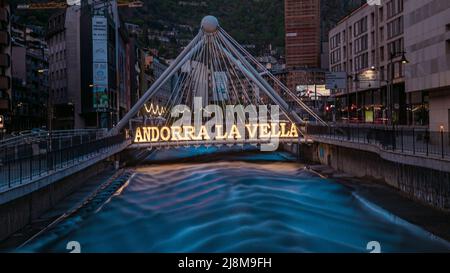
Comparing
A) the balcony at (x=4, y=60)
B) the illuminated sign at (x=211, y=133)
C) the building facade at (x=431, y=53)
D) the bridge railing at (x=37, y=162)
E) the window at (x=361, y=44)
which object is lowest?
the bridge railing at (x=37, y=162)

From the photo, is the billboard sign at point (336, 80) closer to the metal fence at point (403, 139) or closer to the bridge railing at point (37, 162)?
the metal fence at point (403, 139)

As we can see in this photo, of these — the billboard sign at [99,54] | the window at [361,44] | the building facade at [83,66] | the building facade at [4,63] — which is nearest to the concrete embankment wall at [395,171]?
the window at [361,44]

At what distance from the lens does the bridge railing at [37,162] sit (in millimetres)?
24000

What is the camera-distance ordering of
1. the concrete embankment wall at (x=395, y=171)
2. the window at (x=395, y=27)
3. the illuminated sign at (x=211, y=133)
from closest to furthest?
the concrete embankment wall at (x=395, y=171), the illuminated sign at (x=211, y=133), the window at (x=395, y=27)

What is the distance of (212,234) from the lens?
26859 millimetres

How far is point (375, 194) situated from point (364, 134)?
30.6ft

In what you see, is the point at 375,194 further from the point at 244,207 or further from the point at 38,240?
the point at 38,240

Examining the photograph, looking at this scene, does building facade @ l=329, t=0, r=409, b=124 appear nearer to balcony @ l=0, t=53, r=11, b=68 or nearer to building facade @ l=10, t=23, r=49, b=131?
balcony @ l=0, t=53, r=11, b=68

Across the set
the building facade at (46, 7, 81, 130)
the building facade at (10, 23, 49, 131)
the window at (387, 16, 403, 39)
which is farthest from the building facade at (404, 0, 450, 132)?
the building facade at (10, 23, 49, 131)

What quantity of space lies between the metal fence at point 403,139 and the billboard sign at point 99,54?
167 ft

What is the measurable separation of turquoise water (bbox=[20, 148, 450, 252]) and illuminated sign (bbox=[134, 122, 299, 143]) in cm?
1366

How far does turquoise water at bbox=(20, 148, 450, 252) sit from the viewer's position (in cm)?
2452

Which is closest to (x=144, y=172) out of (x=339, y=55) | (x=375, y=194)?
(x=375, y=194)
